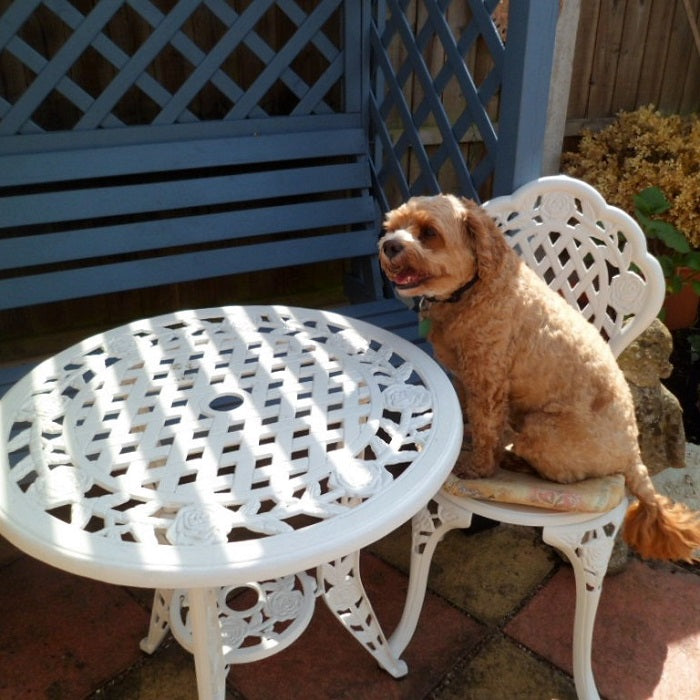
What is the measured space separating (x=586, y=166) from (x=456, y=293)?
90.0 inches

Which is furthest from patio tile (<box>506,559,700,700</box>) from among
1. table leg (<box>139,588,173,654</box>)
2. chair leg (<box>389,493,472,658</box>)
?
table leg (<box>139,588,173,654</box>)

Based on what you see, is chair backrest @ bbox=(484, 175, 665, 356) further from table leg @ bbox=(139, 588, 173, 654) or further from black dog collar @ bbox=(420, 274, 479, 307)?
table leg @ bbox=(139, 588, 173, 654)

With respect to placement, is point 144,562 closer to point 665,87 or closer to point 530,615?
point 530,615

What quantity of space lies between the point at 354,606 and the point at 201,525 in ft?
2.30

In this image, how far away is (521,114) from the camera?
2.07 meters

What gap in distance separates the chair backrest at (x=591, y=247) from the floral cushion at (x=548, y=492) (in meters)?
0.42

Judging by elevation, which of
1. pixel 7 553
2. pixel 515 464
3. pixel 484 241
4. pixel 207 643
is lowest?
pixel 7 553

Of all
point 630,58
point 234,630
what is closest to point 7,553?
point 234,630

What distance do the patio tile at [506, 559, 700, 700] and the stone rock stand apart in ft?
1.42

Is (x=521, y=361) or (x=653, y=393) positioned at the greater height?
(x=521, y=361)

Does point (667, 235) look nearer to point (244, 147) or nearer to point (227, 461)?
point (244, 147)

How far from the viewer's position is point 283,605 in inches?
74.0

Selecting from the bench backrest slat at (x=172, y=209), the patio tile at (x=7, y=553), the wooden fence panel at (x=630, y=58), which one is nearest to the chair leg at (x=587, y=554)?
the bench backrest slat at (x=172, y=209)

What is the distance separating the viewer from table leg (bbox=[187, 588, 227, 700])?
1.34 metres
